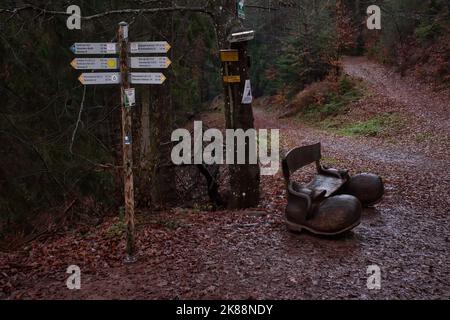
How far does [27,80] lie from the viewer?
335 inches

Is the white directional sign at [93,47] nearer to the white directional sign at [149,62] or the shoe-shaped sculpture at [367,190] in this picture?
the white directional sign at [149,62]

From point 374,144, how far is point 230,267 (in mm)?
12503

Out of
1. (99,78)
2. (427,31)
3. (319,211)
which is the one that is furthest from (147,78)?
(427,31)

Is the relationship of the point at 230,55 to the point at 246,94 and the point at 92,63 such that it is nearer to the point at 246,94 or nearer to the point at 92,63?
the point at 246,94

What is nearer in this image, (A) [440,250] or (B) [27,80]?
(A) [440,250]

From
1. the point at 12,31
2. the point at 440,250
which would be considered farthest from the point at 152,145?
the point at 440,250

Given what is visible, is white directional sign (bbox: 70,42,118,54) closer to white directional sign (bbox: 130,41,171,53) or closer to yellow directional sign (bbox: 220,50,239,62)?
white directional sign (bbox: 130,41,171,53)

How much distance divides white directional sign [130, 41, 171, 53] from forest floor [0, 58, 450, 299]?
2664mm

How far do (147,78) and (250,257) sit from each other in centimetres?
265

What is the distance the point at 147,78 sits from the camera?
5.34 metres

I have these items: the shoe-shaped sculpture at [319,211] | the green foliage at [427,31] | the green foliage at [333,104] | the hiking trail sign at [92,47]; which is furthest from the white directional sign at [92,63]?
the green foliage at [427,31]

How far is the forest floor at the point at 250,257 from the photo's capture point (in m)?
4.79

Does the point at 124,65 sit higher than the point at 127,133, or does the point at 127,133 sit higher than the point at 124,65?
the point at 124,65
